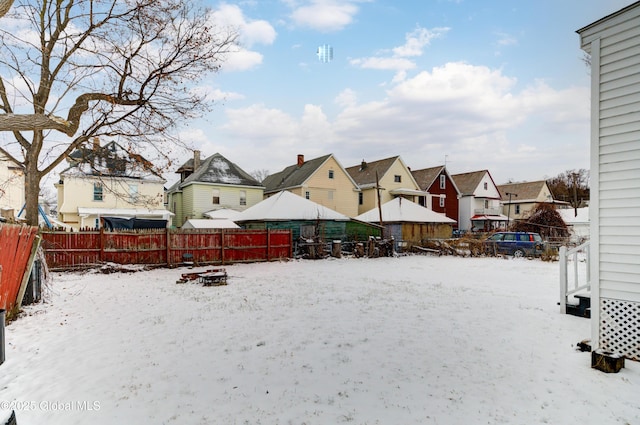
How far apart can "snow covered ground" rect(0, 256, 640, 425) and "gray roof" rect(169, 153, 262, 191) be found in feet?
68.7

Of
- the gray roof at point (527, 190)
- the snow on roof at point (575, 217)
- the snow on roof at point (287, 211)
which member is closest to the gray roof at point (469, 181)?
the gray roof at point (527, 190)

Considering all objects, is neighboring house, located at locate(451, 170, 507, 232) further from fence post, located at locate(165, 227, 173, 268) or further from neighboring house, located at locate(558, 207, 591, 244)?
fence post, located at locate(165, 227, 173, 268)

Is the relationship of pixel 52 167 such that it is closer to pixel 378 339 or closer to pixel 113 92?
pixel 113 92

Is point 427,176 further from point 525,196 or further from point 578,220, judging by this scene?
point 525,196

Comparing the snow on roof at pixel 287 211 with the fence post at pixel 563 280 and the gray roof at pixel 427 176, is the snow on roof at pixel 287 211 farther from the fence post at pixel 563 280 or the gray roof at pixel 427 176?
the gray roof at pixel 427 176

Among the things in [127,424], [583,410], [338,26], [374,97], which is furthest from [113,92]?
[583,410]

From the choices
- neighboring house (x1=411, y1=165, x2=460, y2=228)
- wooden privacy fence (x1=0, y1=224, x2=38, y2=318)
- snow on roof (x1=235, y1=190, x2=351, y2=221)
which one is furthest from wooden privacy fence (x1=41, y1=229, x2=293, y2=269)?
neighboring house (x1=411, y1=165, x2=460, y2=228)

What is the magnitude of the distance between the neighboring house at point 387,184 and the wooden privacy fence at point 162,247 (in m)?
18.2

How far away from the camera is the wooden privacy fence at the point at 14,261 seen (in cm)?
694

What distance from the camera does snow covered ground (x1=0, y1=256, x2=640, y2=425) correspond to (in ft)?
12.2

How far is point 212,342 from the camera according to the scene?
5.80m

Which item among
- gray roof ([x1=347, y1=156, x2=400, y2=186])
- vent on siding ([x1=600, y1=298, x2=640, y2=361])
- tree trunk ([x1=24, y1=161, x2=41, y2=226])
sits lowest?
vent on siding ([x1=600, y1=298, x2=640, y2=361])

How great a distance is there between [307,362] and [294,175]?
2950 centimetres

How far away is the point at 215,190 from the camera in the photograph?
2995 centimetres
